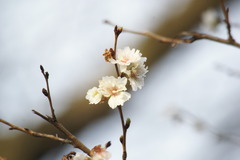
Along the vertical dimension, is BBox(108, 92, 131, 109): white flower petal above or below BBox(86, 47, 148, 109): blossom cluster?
below

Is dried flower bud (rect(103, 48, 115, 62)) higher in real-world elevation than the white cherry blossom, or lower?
higher

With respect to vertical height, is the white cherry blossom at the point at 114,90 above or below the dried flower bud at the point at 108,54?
below

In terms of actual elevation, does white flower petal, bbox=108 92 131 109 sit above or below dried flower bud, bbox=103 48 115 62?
below

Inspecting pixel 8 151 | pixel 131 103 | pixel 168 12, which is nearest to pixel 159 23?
pixel 168 12

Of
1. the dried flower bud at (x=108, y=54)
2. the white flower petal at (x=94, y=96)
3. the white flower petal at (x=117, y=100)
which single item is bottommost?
the white flower petal at (x=117, y=100)

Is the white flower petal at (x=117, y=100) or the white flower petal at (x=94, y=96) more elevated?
the white flower petal at (x=94, y=96)

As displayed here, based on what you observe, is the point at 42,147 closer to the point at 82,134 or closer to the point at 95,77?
the point at 82,134

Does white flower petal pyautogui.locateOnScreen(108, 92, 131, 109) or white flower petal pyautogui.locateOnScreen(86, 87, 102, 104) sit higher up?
white flower petal pyautogui.locateOnScreen(86, 87, 102, 104)

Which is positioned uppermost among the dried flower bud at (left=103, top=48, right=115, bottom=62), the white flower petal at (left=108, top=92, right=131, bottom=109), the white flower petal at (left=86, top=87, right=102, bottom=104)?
the dried flower bud at (left=103, top=48, right=115, bottom=62)
